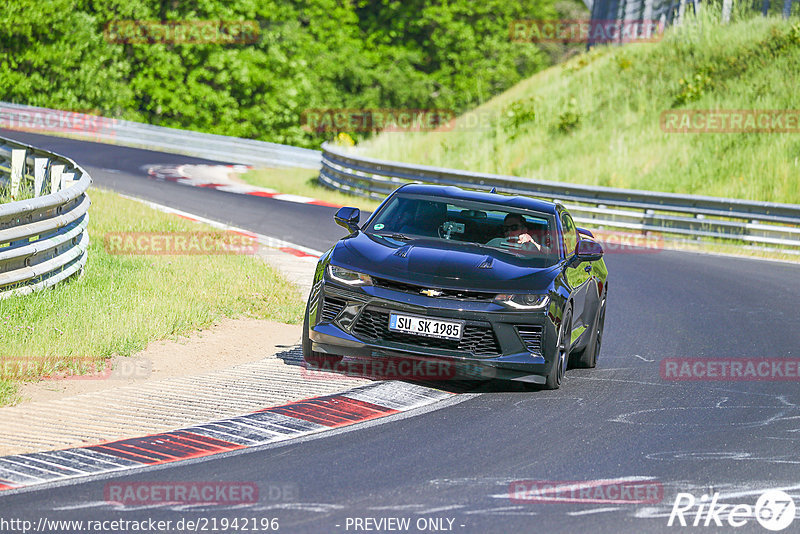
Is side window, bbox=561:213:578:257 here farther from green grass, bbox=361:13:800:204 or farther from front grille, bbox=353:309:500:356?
green grass, bbox=361:13:800:204

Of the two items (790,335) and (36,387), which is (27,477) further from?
(790,335)

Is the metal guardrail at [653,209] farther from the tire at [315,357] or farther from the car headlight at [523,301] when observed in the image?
the car headlight at [523,301]

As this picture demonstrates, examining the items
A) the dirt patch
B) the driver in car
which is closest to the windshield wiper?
the driver in car

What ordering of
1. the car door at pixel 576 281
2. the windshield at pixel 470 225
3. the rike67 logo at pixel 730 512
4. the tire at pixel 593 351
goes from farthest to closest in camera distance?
the tire at pixel 593 351
the windshield at pixel 470 225
the car door at pixel 576 281
the rike67 logo at pixel 730 512

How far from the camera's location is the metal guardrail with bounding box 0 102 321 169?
38312 mm

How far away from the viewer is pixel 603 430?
768cm

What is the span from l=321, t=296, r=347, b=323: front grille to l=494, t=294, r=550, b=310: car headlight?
1.17 m

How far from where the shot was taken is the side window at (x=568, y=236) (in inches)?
384

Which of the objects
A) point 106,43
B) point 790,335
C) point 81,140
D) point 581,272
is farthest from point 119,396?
point 106,43

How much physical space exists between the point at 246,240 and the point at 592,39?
34.5 meters

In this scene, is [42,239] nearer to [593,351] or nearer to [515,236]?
[515,236]

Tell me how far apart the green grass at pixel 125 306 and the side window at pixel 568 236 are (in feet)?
9.79

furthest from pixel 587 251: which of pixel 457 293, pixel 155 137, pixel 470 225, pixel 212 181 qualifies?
pixel 155 137

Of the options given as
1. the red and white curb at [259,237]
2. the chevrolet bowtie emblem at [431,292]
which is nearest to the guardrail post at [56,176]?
the red and white curb at [259,237]
